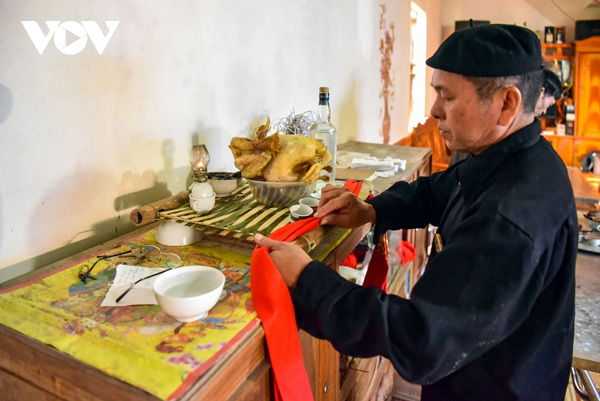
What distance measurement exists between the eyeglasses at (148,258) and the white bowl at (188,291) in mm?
162

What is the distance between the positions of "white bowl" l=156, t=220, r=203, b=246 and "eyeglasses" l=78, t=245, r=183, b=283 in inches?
1.5

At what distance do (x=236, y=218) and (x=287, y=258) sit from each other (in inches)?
13.0

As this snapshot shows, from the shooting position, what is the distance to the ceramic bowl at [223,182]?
56.7 inches

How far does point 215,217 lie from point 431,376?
0.67 m

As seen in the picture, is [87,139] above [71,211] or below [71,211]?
above

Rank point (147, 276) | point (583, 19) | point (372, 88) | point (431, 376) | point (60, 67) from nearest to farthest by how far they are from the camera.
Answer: point (431, 376), point (147, 276), point (60, 67), point (372, 88), point (583, 19)

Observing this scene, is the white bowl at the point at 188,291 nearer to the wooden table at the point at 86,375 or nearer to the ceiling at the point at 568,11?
the wooden table at the point at 86,375

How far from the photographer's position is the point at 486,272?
0.82 m

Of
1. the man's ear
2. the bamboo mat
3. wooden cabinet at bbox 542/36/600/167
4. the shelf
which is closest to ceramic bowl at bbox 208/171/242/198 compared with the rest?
the bamboo mat

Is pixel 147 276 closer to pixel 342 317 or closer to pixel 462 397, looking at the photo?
pixel 342 317

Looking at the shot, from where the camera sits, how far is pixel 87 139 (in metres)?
1.23

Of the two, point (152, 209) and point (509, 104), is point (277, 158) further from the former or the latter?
point (509, 104)

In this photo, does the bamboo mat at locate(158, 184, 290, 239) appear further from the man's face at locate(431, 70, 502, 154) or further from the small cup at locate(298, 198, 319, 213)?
the man's face at locate(431, 70, 502, 154)

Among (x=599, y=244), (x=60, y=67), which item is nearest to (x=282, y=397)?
(x=60, y=67)
